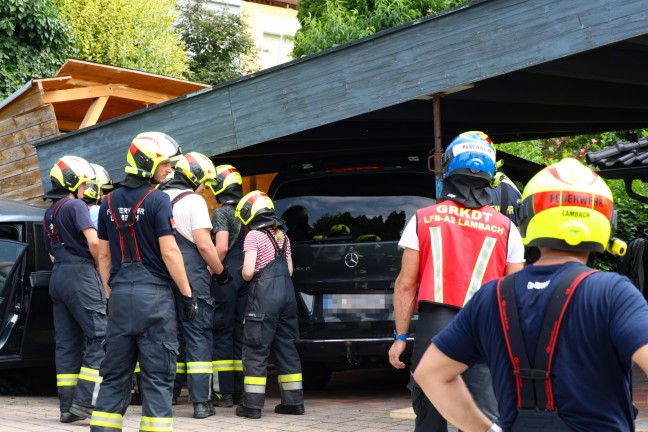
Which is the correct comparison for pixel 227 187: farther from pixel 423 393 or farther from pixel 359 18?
pixel 359 18

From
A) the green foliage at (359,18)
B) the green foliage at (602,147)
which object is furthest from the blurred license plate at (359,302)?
the green foliage at (359,18)

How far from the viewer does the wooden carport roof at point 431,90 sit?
6477mm

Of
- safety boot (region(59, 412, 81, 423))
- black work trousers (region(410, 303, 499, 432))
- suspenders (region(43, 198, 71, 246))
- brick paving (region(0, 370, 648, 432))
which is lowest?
brick paving (region(0, 370, 648, 432))

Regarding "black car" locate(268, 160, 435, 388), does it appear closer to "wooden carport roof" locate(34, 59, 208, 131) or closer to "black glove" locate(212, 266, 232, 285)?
"black glove" locate(212, 266, 232, 285)

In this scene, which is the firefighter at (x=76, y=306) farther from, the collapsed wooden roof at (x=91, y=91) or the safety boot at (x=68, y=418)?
the collapsed wooden roof at (x=91, y=91)

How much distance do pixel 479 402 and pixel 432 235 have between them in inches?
32.7

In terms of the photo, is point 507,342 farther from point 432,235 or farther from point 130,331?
point 130,331

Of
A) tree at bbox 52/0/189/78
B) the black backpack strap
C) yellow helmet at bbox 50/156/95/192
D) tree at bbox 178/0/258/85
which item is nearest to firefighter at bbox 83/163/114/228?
yellow helmet at bbox 50/156/95/192

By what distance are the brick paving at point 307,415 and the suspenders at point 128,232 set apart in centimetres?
173

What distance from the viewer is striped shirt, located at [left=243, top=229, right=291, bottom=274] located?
789 cm

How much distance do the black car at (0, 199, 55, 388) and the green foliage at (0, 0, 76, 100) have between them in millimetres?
13278

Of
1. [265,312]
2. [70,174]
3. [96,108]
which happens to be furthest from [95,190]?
[96,108]

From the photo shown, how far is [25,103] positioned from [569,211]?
945 centimetres

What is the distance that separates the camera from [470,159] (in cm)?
497
